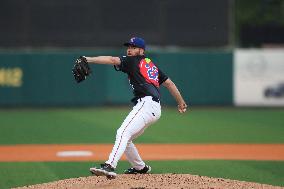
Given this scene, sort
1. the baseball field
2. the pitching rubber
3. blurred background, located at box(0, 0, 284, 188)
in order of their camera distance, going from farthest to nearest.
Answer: blurred background, located at box(0, 0, 284, 188) < the baseball field < the pitching rubber

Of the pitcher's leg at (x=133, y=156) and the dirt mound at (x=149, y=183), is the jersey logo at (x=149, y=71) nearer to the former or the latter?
the pitcher's leg at (x=133, y=156)

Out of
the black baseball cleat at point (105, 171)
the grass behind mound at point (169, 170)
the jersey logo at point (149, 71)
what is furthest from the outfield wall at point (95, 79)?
the black baseball cleat at point (105, 171)

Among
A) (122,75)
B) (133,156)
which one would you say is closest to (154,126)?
(122,75)

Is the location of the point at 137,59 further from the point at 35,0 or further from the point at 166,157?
the point at 35,0

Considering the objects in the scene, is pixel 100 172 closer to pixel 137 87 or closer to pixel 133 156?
pixel 133 156

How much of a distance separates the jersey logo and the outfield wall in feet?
44.3

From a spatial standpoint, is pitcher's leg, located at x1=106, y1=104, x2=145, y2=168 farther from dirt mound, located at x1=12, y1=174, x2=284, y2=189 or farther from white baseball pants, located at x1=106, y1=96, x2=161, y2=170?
dirt mound, located at x1=12, y1=174, x2=284, y2=189

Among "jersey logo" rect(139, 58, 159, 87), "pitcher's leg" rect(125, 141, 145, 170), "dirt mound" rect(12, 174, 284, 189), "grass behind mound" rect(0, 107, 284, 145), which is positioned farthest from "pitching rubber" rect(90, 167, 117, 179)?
"grass behind mound" rect(0, 107, 284, 145)

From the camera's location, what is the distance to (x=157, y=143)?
13727mm

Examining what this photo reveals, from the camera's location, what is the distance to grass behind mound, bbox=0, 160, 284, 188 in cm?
905

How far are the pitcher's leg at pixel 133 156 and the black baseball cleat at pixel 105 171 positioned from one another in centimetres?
77

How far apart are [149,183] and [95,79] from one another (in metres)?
15.0

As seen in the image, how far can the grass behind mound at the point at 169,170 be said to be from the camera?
29.7ft

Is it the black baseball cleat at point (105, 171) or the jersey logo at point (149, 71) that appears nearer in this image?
the black baseball cleat at point (105, 171)
